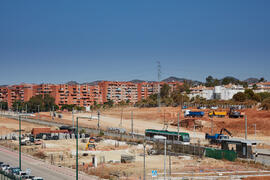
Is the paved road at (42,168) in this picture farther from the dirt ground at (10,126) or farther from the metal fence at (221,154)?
the dirt ground at (10,126)

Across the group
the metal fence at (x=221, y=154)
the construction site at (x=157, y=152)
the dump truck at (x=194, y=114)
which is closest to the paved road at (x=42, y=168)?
the construction site at (x=157, y=152)

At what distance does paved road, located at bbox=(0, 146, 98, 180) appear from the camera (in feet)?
132

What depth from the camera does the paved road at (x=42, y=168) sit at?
1585 inches

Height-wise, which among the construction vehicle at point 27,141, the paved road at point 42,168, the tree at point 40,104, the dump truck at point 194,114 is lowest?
the paved road at point 42,168

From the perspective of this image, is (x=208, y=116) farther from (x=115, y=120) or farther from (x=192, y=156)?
(x=192, y=156)

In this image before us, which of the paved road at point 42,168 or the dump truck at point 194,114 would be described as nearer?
the paved road at point 42,168

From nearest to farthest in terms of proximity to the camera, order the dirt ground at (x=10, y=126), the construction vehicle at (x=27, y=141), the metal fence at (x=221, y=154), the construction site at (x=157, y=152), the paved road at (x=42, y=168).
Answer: the paved road at (x=42, y=168)
the construction site at (x=157, y=152)
the metal fence at (x=221, y=154)
the construction vehicle at (x=27, y=141)
the dirt ground at (x=10, y=126)

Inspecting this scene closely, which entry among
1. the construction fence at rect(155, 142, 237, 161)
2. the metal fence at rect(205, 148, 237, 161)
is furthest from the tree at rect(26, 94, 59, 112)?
the metal fence at rect(205, 148, 237, 161)

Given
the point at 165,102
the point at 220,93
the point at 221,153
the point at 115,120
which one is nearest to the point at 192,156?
the point at 221,153

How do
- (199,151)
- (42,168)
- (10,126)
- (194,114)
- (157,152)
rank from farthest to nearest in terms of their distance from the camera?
(194,114)
(10,126)
(157,152)
(199,151)
(42,168)

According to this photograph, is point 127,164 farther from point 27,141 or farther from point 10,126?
point 10,126

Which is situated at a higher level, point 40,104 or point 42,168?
point 40,104

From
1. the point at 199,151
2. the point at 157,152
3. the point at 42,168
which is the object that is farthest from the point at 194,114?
the point at 42,168

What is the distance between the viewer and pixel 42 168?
46.4m
